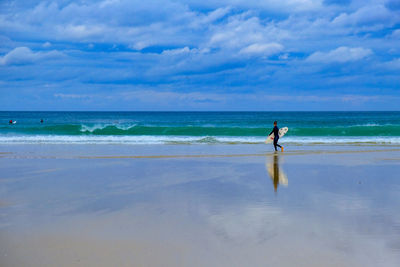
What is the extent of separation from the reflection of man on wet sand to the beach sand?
0.03m

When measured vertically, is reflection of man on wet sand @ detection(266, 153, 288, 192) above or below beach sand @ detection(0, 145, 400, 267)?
above

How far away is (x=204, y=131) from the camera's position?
41.0m

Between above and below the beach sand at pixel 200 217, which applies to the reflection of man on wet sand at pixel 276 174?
above

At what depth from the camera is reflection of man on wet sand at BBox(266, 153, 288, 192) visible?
34.8ft

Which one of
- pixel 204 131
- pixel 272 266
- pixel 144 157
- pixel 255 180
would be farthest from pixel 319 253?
pixel 204 131

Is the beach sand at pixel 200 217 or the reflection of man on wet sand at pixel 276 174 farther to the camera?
the reflection of man on wet sand at pixel 276 174

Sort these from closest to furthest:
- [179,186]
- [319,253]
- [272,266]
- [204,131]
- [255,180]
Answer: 1. [272,266]
2. [319,253]
3. [179,186]
4. [255,180]
5. [204,131]

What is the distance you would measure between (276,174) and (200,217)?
5.56 metres

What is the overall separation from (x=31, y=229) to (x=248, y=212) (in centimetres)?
379

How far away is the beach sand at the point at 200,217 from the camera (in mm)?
5320

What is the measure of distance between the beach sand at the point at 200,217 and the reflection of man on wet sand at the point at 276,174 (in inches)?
1.1

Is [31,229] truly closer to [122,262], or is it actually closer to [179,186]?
[122,262]

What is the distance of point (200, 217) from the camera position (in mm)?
7066

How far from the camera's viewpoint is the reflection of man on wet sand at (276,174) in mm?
10617
